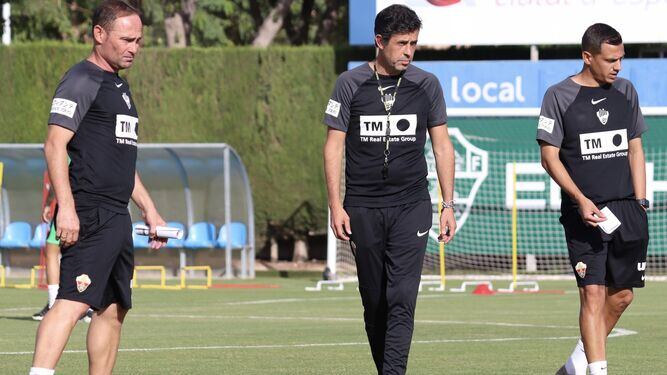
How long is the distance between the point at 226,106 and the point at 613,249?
19.9 metres

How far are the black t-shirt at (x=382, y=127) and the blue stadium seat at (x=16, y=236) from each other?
1886 centimetres

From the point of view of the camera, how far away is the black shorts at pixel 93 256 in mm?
8258

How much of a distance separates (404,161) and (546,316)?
8.14 m

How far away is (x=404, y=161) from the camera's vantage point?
9.13 meters

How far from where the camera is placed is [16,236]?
27.7 m

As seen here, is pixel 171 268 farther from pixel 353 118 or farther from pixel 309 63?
pixel 353 118

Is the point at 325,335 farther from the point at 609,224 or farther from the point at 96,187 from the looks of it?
the point at 96,187

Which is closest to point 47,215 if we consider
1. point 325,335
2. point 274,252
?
point 325,335

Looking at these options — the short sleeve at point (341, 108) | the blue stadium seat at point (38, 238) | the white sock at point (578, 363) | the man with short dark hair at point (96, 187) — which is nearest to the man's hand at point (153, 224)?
the man with short dark hair at point (96, 187)

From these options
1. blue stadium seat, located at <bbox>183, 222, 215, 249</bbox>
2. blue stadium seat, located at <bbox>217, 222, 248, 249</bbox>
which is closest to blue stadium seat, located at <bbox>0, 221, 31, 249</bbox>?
blue stadium seat, located at <bbox>183, 222, 215, 249</bbox>

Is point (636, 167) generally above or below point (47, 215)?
above

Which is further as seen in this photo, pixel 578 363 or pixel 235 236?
pixel 235 236

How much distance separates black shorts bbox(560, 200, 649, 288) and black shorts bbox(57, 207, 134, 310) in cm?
288

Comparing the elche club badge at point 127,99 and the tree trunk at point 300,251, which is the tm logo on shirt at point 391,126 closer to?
the elche club badge at point 127,99
